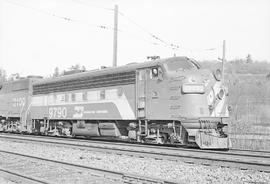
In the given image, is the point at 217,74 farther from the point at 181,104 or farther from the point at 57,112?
the point at 57,112

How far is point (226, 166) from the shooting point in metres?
9.80

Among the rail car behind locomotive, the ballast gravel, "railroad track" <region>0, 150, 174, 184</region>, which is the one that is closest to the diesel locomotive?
the ballast gravel

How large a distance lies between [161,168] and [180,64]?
247 inches

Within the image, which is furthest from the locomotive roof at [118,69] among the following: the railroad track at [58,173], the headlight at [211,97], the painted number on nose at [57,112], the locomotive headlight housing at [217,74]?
the railroad track at [58,173]

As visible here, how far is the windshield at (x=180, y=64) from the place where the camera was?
1506 cm

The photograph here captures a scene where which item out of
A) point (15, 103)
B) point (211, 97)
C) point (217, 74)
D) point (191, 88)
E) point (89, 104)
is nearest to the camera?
point (191, 88)

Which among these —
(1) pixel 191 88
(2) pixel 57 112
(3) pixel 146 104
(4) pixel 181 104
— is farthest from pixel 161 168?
(2) pixel 57 112

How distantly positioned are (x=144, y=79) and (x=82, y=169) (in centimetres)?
665

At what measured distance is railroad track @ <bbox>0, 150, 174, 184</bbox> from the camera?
325 inches

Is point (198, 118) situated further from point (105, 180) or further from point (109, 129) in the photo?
point (105, 180)

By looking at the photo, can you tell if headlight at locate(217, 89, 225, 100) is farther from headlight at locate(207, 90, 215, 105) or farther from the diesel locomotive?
headlight at locate(207, 90, 215, 105)

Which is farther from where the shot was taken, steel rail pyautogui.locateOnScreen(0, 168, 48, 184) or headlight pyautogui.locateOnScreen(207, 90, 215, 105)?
headlight pyautogui.locateOnScreen(207, 90, 215, 105)

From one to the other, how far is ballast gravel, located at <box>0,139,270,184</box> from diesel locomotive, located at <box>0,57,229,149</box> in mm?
2875

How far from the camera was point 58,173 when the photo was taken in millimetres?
9398
